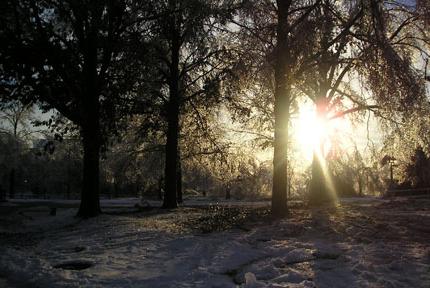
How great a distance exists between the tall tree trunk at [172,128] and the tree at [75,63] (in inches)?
235

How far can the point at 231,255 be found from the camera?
28.0 ft

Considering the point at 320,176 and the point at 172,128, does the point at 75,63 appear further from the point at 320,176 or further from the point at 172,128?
the point at 320,176

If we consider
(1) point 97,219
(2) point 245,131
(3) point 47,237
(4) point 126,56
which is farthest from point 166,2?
(2) point 245,131

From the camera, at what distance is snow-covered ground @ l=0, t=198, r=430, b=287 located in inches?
265

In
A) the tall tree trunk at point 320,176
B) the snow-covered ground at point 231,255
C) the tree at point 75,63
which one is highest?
the tree at point 75,63

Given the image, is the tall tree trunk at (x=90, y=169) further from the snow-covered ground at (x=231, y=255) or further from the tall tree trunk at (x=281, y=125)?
the tall tree trunk at (x=281, y=125)

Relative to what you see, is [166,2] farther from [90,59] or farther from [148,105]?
[148,105]

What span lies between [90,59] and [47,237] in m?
7.11

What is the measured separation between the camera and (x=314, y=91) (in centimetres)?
2453

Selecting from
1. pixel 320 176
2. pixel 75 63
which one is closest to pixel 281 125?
pixel 75 63

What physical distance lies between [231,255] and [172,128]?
15.8 m

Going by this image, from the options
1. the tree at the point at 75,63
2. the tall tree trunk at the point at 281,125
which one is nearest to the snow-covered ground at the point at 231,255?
the tall tree trunk at the point at 281,125

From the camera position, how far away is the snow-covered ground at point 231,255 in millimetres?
6734

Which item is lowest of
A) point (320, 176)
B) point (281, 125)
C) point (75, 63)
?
point (320, 176)
